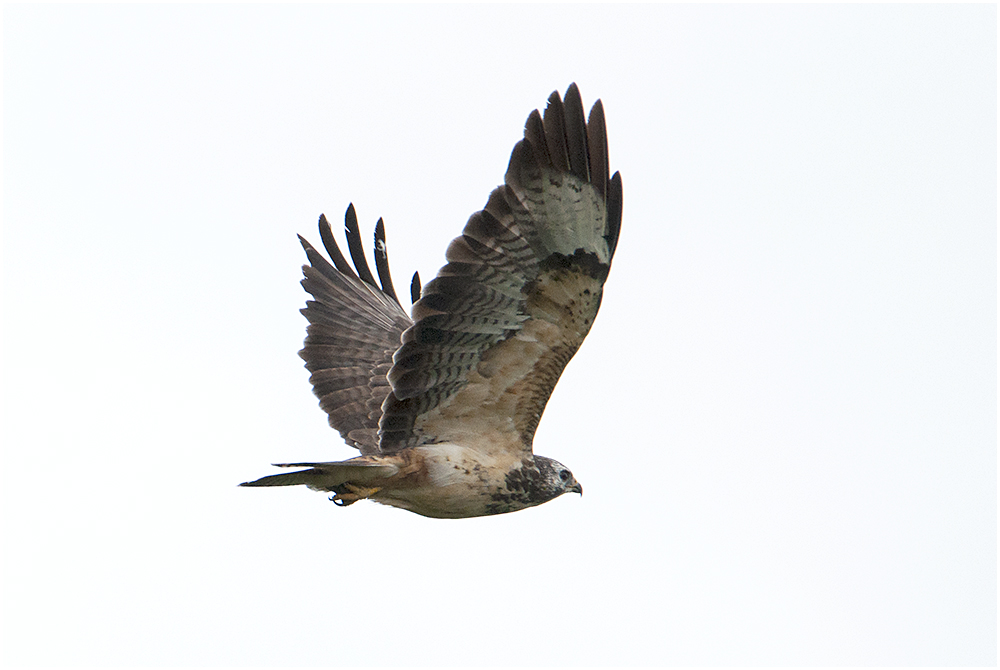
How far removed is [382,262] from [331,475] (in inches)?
121

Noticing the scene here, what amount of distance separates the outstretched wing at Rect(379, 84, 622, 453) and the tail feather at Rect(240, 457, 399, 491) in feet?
1.35

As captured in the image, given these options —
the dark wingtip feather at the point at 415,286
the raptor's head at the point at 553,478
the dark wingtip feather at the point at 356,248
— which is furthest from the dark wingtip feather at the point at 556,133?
the dark wingtip feather at the point at 356,248

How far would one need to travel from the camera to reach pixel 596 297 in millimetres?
7992

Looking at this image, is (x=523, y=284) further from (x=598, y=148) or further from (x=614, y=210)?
(x=598, y=148)

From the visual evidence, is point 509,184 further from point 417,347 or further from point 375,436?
point 375,436

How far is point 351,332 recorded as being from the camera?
34.7 ft

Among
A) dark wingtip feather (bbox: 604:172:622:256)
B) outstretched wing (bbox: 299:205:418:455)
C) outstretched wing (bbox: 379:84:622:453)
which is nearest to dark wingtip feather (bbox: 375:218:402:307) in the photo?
outstretched wing (bbox: 299:205:418:455)

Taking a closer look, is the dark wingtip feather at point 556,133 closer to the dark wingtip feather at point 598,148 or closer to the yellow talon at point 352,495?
the dark wingtip feather at point 598,148

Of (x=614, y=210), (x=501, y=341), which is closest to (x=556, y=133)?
(x=614, y=210)

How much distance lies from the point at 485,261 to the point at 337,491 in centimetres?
186

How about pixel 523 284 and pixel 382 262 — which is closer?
pixel 523 284

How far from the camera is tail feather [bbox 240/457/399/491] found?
7918 mm

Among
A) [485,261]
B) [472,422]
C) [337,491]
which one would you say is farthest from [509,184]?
[337,491]

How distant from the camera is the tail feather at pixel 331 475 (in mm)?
7918
